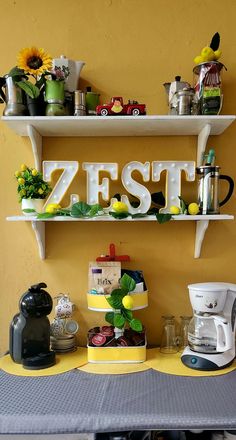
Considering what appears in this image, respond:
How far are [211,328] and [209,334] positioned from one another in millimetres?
22

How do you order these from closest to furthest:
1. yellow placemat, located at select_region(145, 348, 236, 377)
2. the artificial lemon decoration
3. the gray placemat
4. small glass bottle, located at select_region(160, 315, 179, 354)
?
1. the gray placemat
2. yellow placemat, located at select_region(145, 348, 236, 377)
3. the artificial lemon decoration
4. small glass bottle, located at select_region(160, 315, 179, 354)

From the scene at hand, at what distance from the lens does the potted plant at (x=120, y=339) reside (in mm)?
1382

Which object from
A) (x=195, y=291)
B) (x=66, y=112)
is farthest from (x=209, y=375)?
(x=66, y=112)

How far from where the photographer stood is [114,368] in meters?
1.34

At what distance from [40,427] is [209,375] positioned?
1.86ft

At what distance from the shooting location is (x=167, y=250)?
1601 mm

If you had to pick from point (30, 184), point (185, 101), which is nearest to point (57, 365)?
point (30, 184)

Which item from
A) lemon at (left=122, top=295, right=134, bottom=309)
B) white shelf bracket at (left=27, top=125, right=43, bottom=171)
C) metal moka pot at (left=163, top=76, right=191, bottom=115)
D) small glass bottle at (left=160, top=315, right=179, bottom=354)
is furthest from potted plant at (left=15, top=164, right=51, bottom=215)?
small glass bottle at (left=160, top=315, right=179, bottom=354)

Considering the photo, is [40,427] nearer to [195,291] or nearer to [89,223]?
[195,291]

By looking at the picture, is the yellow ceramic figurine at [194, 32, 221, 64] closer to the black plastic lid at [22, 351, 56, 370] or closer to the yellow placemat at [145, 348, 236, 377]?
the yellow placemat at [145, 348, 236, 377]

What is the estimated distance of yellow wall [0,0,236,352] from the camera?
160 centimetres

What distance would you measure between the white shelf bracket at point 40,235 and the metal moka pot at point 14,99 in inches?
16.1

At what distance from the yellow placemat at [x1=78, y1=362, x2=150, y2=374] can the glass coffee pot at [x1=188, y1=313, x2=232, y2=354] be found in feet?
0.64

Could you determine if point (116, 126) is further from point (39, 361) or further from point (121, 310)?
point (39, 361)
